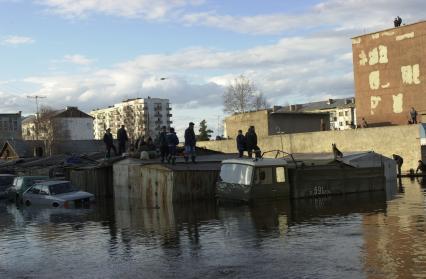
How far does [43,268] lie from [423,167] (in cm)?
3516

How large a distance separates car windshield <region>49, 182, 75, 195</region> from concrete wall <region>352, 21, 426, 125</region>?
36.7m

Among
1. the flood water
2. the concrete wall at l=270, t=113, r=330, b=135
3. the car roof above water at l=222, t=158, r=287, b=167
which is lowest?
the flood water

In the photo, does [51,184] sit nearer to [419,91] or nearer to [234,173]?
[234,173]

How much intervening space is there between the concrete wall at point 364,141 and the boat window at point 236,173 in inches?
875

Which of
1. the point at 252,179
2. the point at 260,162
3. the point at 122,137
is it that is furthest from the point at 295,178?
the point at 122,137

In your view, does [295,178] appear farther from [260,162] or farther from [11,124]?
[11,124]

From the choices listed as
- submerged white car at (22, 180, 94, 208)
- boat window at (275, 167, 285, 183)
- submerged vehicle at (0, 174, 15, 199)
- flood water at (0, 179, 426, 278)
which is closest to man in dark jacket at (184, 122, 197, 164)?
boat window at (275, 167, 285, 183)

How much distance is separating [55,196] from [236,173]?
9713 mm

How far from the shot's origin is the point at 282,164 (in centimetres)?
2586

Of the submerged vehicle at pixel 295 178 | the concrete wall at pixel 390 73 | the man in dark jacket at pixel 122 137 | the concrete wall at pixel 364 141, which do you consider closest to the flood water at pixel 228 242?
the submerged vehicle at pixel 295 178

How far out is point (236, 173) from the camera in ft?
83.4

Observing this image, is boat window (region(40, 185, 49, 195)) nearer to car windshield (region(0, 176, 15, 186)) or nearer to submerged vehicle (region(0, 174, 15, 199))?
submerged vehicle (region(0, 174, 15, 199))

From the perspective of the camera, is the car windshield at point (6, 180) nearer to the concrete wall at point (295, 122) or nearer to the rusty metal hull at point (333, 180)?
the rusty metal hull at point (333, 180)

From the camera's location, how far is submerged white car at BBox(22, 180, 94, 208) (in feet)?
95.0
